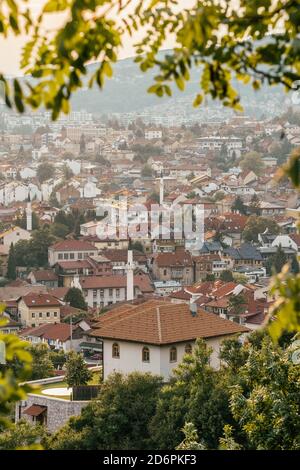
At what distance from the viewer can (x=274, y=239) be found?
4600 cm

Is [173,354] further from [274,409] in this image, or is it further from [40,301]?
[40,301]

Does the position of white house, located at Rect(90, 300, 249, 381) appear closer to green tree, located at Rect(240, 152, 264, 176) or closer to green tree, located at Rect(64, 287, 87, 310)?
green tree, located at Rect(64, 287, 87, 310)

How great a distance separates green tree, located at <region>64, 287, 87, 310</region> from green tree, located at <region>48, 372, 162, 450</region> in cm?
2207

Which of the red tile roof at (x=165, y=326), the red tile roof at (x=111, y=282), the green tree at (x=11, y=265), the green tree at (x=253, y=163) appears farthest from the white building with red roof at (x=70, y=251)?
the red tile roof at (x=165, y=326)

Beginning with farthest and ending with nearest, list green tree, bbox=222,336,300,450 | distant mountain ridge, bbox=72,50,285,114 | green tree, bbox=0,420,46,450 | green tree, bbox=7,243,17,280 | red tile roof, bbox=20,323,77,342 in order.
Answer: distant mountain ridge, bbox=72,50,285,114 < green tree, bbox=7,243,17,280 < red tile roof, bbox=20,323,77,342 < green tree, bbox=0,420,46,450 < green tree, bbox=222,336,300,450

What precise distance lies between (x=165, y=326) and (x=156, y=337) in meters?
0.39

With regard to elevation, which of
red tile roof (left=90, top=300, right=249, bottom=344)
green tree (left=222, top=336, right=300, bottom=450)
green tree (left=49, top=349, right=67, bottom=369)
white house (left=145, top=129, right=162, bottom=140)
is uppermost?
white house (left=145, top=129, right=162, bottom=140)

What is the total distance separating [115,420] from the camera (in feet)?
39.6

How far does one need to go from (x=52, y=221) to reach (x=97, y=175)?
20.7 metres

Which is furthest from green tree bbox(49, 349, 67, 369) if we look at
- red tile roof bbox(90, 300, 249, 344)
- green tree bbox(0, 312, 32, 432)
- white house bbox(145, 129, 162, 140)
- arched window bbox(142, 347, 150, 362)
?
white house bbox(145, 129, 162, 140)

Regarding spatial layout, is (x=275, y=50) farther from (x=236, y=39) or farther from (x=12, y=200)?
(x=12, y=200)

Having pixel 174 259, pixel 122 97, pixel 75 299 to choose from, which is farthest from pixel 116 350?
pixel 122 97

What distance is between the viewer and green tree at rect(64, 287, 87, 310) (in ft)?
115

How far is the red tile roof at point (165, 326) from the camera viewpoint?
15180 mm
